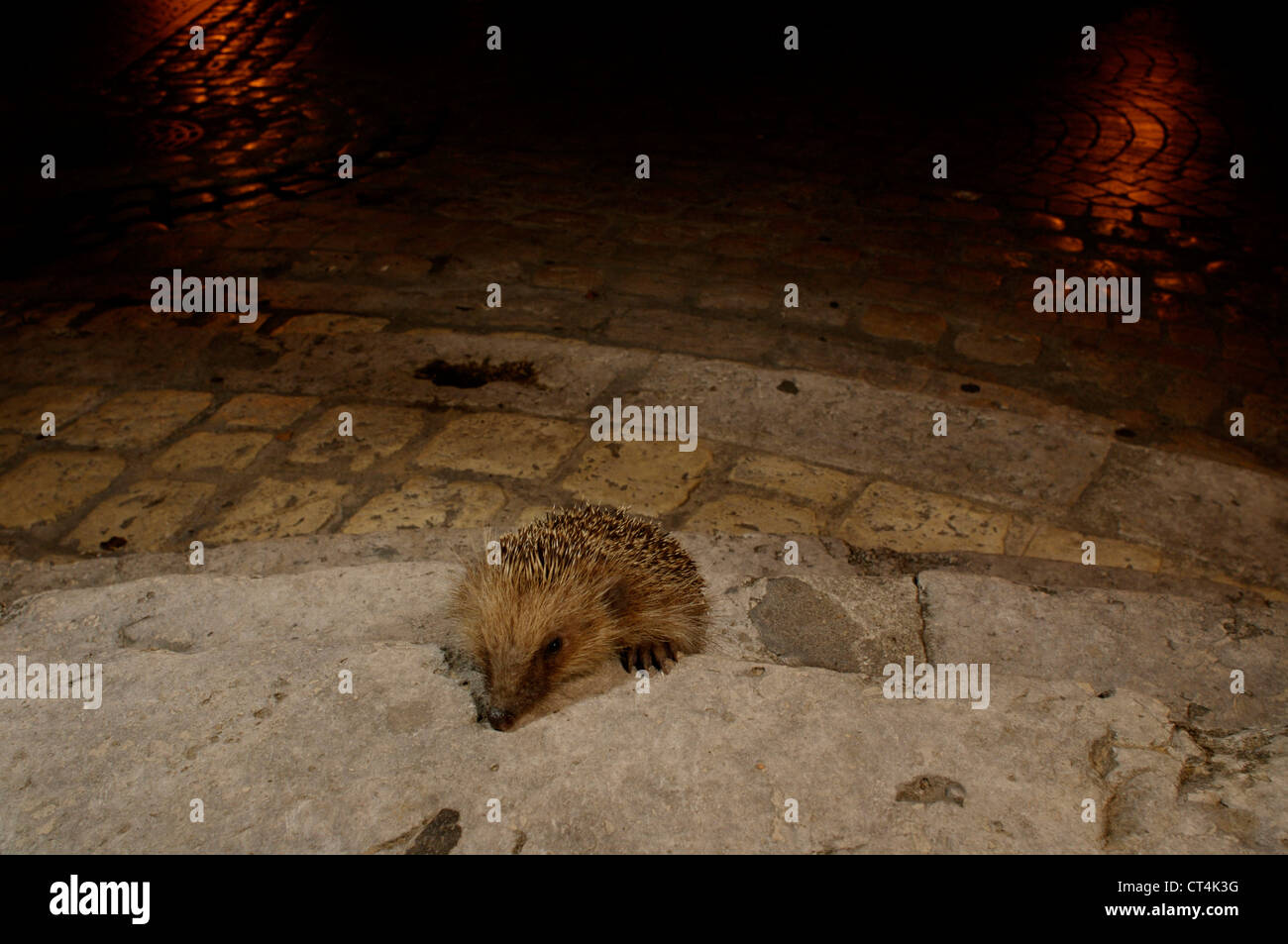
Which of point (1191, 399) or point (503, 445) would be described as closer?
point (503, 445)

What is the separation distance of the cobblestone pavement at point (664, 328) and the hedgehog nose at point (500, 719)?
5.08 feet

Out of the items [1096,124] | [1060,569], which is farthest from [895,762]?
[1096,124]

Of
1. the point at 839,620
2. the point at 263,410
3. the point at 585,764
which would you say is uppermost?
the point at 263,410

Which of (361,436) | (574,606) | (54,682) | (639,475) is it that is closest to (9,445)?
(361,436)

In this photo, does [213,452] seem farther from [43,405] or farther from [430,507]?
[430,507]

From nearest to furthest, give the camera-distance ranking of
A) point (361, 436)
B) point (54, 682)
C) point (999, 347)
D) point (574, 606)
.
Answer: point (54, 682) < point (574, 606) < point (361, 436) < point (999, 347)

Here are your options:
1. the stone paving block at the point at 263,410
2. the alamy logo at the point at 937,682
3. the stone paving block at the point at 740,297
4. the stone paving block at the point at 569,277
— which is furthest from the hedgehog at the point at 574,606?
the stone paving block at the point at 569,277

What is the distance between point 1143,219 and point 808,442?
4.46 m

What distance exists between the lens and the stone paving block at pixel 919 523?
14.3 feet

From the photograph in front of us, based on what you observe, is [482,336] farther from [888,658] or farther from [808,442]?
[888,658]

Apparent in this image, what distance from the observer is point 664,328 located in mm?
6211

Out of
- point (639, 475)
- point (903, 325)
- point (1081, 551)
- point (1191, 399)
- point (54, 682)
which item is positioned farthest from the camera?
point (903, 325)

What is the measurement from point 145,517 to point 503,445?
1.76 meters

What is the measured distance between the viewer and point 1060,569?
13.7 ft
